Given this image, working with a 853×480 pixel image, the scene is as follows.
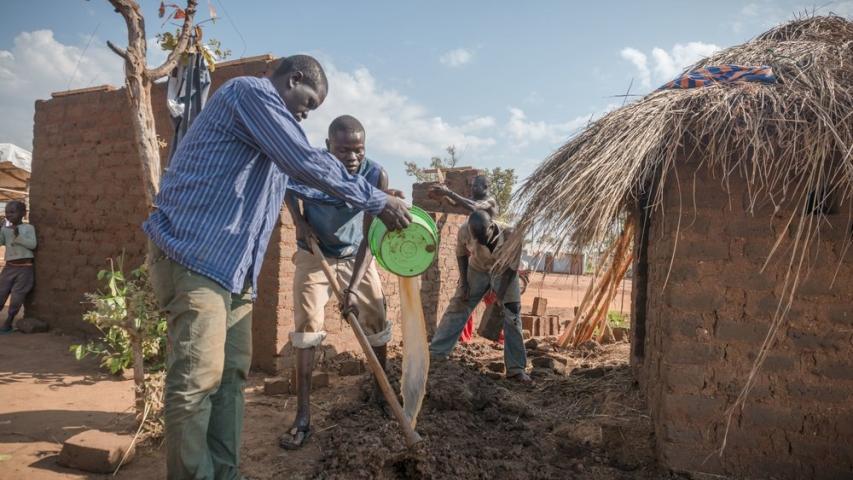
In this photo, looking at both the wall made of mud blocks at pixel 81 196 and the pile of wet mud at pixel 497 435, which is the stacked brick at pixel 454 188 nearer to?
the wall made of mud blocks at pixel 81 196

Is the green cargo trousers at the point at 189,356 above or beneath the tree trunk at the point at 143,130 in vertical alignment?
beneath

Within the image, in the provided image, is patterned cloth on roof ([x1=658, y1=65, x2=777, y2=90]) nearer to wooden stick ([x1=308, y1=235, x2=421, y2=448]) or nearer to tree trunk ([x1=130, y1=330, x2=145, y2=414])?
wooden stick ([x1=308, y1=235, x2=421, y2=448])

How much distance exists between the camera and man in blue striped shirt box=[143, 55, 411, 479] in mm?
2057

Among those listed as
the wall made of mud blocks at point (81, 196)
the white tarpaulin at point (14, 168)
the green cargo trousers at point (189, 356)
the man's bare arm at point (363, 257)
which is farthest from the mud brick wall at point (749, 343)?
the white tarpaulin at point (14, 168)

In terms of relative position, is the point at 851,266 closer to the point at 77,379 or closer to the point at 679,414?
the point at 679,414

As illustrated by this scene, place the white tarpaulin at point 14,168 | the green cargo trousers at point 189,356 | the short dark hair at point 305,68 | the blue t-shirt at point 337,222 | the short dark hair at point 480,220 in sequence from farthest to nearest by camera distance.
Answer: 1. the white tarpaulin at point 14,168
2. the short dark hair at point 480,220
3. the blue t-shirt at point 337,222
4. the short dark hair at point 305,68
5. the green cargo trousers at point 189,356

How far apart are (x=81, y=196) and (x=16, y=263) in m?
1.31

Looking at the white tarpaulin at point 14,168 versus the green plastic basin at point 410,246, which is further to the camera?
the white tarpaulin at point 14,168

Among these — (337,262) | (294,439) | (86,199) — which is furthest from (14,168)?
(294,439)

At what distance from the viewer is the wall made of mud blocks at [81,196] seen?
6016 mm

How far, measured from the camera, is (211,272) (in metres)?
2.10

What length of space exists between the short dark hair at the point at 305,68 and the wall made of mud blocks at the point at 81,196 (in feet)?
13.3

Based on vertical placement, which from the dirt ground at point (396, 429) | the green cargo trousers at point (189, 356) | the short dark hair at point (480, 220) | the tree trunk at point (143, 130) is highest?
the tree trunk at point (143, 130)

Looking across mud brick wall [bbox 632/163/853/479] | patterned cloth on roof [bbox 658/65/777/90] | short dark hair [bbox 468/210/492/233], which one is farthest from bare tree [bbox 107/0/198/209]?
patterned cloth on roof [bbox 658/65/777/90]
